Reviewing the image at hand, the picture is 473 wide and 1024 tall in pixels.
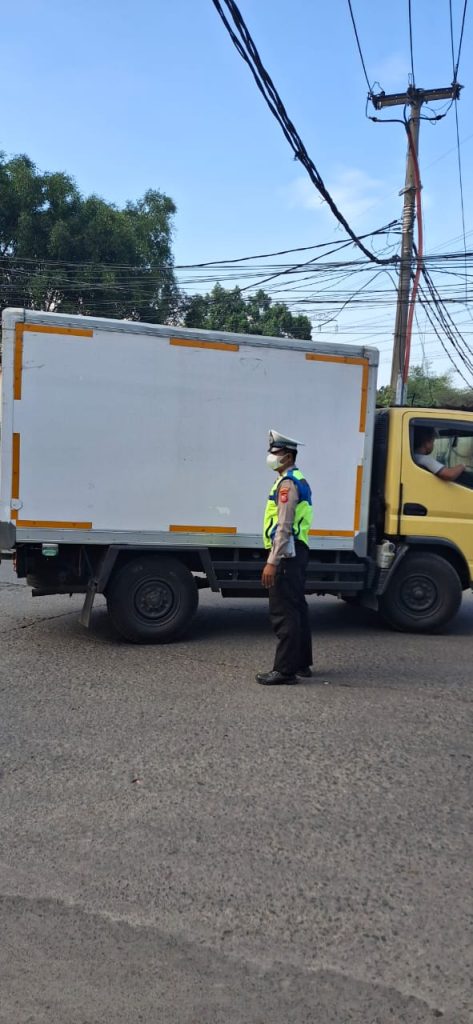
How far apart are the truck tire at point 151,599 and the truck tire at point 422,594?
75.6 inches

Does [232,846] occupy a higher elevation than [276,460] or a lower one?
lower

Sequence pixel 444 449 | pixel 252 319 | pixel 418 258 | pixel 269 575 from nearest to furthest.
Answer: pixel 269 575 < pixel 444 449 < pixel 418 258 < pixel 252 319

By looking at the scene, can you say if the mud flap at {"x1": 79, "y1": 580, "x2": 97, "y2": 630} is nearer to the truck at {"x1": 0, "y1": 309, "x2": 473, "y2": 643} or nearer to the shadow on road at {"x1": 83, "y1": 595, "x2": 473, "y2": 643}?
the truck at {"x1": 0, "y1": 309, "x2": 473, "y2": 643}

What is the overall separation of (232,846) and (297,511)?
2690mm

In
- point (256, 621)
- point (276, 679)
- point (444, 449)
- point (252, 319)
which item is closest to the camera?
point (276, 679)

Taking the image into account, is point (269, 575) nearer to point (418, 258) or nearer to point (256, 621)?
point (256, 621)

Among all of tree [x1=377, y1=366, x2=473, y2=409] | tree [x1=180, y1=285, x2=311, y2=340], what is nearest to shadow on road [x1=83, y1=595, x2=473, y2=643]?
tree [x1=180, y1=285, x2=311, y2=340]

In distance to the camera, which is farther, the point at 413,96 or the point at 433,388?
the point at 433,388

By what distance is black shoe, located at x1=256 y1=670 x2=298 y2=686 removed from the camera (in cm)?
527

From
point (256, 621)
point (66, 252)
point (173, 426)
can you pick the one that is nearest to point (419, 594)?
point (256, 621)

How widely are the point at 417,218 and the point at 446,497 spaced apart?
33.2ft

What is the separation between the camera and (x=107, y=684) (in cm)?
527

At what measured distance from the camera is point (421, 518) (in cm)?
684

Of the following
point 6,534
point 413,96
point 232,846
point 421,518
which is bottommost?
point 232,846
